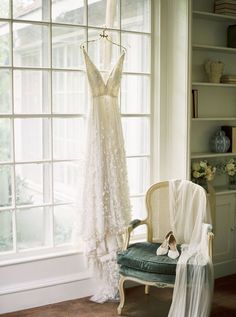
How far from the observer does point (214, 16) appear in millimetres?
4000

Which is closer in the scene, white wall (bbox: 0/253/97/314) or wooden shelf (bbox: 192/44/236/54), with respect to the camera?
white wall (bbox: 0/253/97/314)

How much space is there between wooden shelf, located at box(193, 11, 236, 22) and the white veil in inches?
56.2

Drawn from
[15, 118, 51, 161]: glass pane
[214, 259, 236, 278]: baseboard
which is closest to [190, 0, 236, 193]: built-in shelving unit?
[214, 259, 236, 278]: baseboard

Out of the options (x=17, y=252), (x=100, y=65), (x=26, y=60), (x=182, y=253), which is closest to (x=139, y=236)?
(x=182, y=253)

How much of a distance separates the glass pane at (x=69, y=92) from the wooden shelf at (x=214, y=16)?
112 centimetres

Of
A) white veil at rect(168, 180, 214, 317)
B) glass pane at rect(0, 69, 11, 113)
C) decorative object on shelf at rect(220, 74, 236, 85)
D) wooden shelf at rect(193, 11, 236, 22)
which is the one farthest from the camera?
decorative object on shelf at rect(220, 74, 236, 85)

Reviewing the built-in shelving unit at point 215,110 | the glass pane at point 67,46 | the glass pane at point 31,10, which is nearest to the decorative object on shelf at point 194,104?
the built-in shelving unit at point 215,110

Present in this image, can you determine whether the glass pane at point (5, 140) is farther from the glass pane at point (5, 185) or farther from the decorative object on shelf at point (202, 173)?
the decorative object on shelf at point (202, 173)

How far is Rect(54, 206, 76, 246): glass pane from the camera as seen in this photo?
12.3ft

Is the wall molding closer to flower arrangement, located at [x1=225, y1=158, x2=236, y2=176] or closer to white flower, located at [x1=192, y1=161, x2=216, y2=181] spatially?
white flower, located at [x1=192, y1=161, x2=216, y2=181]

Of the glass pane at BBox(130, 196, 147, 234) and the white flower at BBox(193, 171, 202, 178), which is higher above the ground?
the white flower at BBox(193, 171, 202, 178)

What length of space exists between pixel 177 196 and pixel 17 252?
1.32 meters

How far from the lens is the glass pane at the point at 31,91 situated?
350cm

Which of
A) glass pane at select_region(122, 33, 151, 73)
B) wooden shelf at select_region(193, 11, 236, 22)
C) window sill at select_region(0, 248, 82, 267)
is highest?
wooden shelf at select_region(193, 11, 236, 22)
